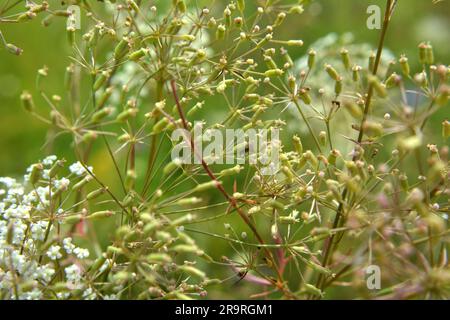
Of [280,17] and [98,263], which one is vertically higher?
[280,17]

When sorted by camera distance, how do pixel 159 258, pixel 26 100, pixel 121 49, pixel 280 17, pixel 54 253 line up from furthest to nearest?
pixel 280 17 < pixel 121 49 < pixel 54 253 < pixel 26 100 < pixel 159 258

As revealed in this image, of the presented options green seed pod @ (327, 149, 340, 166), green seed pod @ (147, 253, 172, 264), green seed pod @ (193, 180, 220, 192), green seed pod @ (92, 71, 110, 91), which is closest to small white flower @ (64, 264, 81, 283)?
green seed pod @ (147, 253, 172, 264)

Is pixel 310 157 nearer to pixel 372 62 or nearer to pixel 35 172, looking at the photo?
pixel 372 62

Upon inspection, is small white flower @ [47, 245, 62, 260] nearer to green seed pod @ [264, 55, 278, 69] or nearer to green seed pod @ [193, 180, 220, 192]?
green seed pod @ [193, 180, 220, 192]

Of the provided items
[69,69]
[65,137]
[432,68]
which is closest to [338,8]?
[65,137]

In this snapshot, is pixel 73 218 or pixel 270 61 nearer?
pixel 73 218

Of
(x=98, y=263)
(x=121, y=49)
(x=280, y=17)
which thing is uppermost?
(x=280, y=17)

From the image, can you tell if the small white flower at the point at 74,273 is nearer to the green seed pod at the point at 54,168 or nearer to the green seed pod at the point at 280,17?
the green seed pod at the point at 54,168

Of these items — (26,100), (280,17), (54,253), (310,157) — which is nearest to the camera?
(26,100)

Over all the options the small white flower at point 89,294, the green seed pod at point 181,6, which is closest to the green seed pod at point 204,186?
the small white flower at point 89,294

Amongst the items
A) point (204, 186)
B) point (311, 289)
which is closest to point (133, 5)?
point (204, 186)
